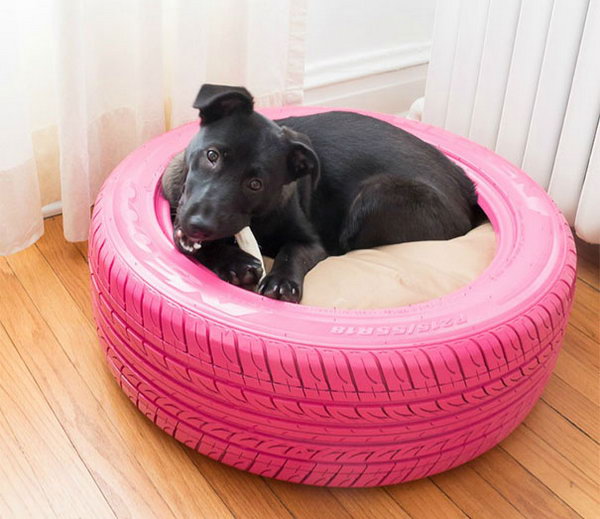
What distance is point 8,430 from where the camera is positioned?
1770mm

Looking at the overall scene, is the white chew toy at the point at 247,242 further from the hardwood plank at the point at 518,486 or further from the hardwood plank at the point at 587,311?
the hardwood plank at the point at 587,311

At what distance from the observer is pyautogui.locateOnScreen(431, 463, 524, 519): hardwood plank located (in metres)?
1.67

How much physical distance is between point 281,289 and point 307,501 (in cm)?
44

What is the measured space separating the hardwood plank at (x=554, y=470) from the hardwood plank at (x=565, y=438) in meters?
0.01

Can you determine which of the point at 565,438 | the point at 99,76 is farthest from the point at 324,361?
the point at 99,76

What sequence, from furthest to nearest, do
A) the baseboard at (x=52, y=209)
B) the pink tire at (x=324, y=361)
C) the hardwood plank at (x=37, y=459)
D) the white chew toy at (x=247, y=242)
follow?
1. the baseboard at (x=52, y=209)
2. the white chew toy at (x=247, y=242)
3. the hardwood plank at (x=37, y=459)
4. the pink tire at (x=324, y=361)

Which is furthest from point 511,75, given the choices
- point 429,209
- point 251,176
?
point 251,176

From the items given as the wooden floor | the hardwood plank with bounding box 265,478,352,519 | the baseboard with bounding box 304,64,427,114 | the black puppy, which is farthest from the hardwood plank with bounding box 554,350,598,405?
the baseboard with bounding box 304,64,427,114

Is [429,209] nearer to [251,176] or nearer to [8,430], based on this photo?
[251,176]

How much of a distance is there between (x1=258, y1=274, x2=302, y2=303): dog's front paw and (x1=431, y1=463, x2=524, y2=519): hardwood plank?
50 cm

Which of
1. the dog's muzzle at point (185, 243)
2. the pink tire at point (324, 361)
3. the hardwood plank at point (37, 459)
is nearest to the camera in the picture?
the pink tire at point (324, 361)

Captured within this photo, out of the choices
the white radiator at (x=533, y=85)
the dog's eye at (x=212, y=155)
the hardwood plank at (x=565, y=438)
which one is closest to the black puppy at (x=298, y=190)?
the dog's eye at (x=212, y=155)

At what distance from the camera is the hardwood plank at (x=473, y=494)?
167 centimetres

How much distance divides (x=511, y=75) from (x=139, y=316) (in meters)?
1.35
